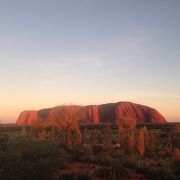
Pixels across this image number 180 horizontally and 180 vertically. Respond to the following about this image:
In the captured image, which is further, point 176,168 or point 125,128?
point 125,128

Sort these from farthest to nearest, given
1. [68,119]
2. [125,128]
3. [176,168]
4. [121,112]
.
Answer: [121,112], [125,128], [68,119], [176,168]

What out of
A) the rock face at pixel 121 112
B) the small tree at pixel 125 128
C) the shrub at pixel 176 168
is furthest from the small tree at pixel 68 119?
the rock face at pixel 121 112

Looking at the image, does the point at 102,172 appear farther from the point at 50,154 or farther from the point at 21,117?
the point at 21,117

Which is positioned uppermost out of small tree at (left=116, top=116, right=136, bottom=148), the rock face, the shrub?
the rock face

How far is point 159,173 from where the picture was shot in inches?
632

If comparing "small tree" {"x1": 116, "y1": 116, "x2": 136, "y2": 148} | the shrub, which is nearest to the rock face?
"small tree" {"x1": 116, "y1": 116, "x2": 136, "y2": 148}

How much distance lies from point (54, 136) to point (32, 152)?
22884mm

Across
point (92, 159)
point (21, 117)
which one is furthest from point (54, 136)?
point (21, 117)

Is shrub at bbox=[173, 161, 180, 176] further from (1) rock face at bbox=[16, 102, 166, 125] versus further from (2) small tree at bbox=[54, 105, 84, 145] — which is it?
(1) rock face at bbox=[16, 102, 166, 125]

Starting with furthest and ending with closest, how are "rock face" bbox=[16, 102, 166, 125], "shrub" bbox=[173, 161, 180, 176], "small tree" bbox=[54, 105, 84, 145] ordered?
"rock face" bbox=[16, 102, 166, 125] < "small tree" bbox=[54, 105, 84, 145] < "shrub" bbox=[173, 161, 180, 176]

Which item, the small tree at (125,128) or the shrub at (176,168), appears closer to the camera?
the shrub at (176,168)

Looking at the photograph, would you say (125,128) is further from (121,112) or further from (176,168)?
(121,112)

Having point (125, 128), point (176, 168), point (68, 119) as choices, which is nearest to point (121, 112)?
point (125, 128)

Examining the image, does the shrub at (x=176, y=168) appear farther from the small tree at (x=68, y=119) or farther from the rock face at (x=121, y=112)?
the rock face at (x=121, y=112)
